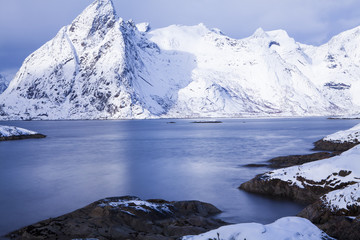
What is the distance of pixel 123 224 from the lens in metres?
11.2

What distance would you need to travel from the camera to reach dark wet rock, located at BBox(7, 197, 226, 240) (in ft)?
33.8

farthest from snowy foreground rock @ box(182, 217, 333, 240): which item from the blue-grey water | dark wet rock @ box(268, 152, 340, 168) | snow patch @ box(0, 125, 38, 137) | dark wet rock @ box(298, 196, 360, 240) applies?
snow patch @ box(0, 125, 38, 137)

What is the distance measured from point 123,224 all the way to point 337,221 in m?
6.72

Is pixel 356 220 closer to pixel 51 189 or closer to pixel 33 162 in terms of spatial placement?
pixel 51 189

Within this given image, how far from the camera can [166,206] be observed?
13367mm

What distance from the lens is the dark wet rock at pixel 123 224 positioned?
10289 mm

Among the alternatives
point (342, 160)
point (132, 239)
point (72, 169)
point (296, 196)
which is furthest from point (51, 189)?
point (342, 160)

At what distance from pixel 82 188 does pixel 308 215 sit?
13350 millimetres

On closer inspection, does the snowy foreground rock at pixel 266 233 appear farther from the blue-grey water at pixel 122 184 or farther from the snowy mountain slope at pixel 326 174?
the snowy mountain slope at pixel 326 174

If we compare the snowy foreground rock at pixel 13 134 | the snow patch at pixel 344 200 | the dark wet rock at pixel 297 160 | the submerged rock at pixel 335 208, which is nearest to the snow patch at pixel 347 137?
the dark wet rock at pixel 297 160

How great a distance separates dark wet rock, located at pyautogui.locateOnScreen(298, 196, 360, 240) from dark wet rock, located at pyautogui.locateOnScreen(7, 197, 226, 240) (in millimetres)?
3474

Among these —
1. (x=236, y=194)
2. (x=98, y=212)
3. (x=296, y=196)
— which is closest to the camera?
(x=98, y=212)

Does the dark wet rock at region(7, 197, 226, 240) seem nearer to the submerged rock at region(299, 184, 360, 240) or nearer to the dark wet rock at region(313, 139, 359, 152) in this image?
the submerged rock at region(299, 184, 360, 240)

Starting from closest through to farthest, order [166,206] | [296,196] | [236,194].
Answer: [166,206], [296,196], [236,194]
